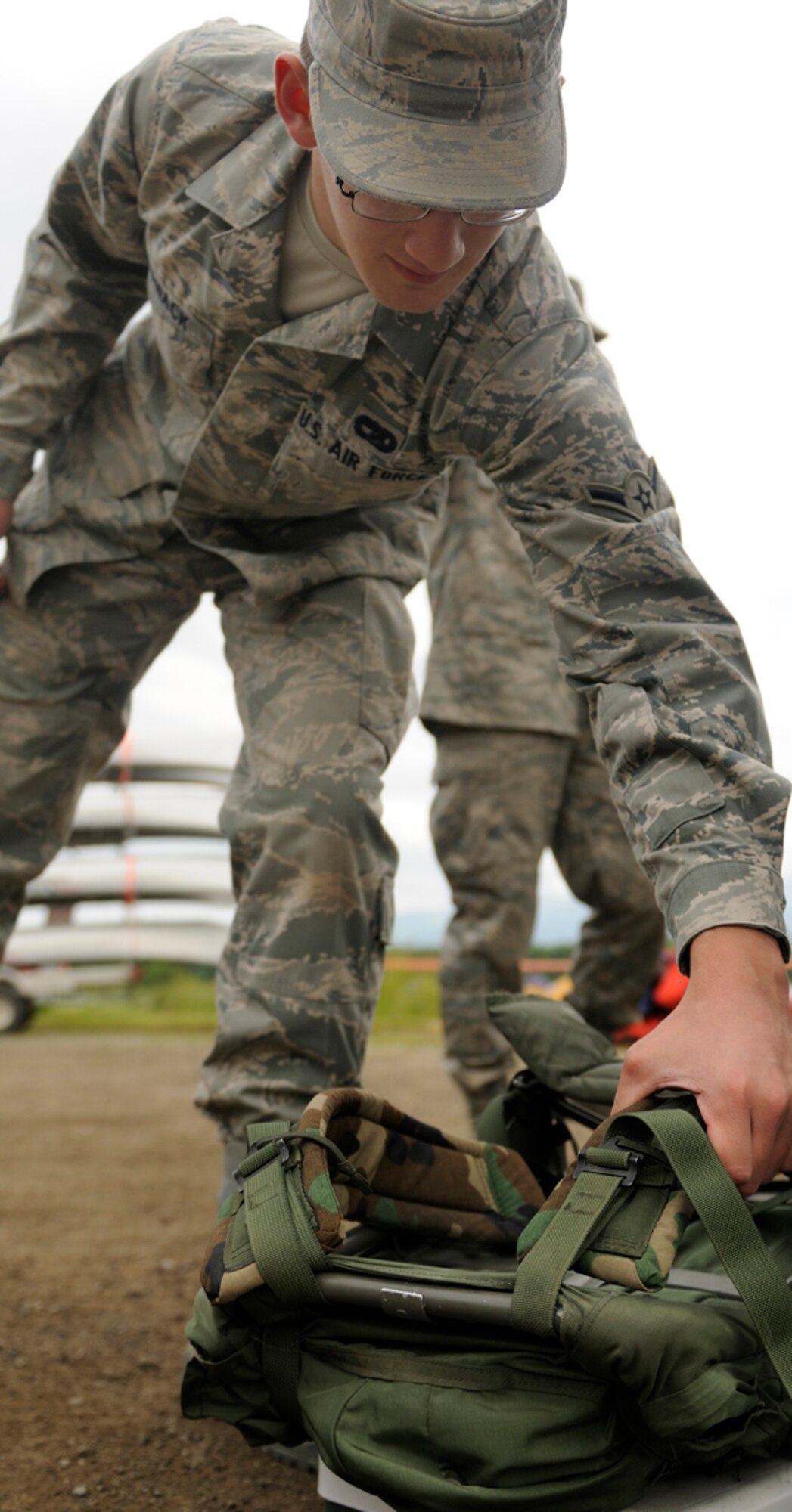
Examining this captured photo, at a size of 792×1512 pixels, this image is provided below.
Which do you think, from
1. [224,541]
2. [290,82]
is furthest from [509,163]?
[224,541]

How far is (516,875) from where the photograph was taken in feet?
10.5

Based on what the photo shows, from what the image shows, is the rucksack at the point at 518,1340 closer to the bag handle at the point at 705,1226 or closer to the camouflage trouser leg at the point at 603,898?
the bag handle at the point at 705,1226

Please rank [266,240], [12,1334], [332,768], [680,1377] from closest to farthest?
[680,1377] → [266,240] → [332,768] → [12,1334]

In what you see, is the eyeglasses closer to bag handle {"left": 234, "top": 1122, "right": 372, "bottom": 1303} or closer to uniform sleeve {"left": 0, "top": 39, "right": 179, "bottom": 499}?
uniform sleeve {"left": 0, "top": 39, "right": 179, "bottom": 499}

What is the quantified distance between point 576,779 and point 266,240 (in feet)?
6.38

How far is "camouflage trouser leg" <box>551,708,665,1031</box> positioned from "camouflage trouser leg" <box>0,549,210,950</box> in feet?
4.87

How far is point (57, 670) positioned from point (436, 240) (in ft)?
3.24

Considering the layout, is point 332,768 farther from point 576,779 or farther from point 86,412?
point 576,779

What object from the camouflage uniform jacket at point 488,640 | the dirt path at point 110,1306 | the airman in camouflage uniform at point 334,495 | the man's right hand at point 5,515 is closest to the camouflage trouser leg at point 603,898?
the camouflage uniform jacket at point 488,640

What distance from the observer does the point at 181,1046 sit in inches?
249

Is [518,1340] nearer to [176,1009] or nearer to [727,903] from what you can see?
[727,903]

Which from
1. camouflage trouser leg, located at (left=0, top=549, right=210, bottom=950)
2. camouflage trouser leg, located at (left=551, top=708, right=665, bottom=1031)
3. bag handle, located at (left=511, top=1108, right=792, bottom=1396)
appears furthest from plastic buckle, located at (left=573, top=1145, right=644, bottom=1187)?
camouflage trouser leg, located at (left=551, top=708, right=665, bottom=1031)

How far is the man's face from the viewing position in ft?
4.32

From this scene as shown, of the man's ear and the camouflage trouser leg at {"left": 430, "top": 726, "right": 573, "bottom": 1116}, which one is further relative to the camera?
the camouflage trouser leg at {"left": 430, "top": 726, "right": 573, "bottom": 1116}
